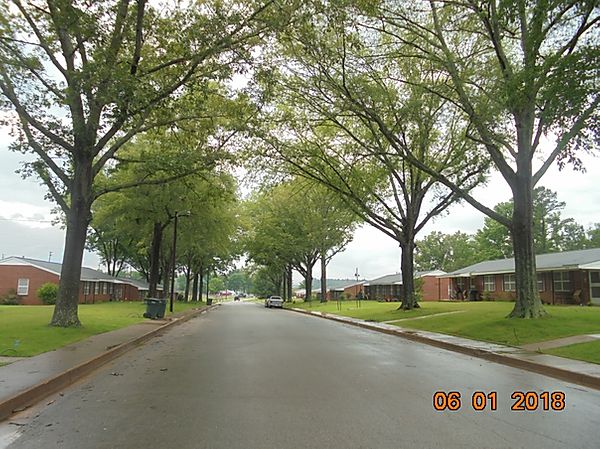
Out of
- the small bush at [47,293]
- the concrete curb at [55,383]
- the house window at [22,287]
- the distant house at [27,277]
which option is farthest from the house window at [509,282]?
the house window at [22,287]

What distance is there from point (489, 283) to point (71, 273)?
36.0m

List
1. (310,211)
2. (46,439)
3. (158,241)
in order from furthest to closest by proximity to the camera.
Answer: (310,211) < (158,241) < (46,439)

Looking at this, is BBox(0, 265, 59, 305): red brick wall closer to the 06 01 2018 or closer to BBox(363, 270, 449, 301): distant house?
BBox(363, 270, 449, 301): distant house

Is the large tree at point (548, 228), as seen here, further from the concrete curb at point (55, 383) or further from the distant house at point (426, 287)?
the concrete curb at point (55, 383)

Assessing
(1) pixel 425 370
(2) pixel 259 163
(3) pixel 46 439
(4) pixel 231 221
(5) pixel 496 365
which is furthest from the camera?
(4) pixel 231 221

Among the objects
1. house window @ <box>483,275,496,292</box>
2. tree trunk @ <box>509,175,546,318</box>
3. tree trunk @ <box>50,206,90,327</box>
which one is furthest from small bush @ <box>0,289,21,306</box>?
house window @ <box>483,275,496,292</box>

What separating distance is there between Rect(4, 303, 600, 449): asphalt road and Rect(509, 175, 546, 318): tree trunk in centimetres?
648

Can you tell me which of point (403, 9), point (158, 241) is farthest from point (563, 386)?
point (158, 241)

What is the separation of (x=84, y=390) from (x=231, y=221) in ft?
94.1

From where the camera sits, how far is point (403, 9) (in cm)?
1972

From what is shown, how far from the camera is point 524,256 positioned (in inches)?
736

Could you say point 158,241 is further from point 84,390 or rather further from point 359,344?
point 84,390

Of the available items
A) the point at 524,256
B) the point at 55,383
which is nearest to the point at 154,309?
the point at 524,256

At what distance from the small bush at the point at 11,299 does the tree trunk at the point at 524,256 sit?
39146mm
